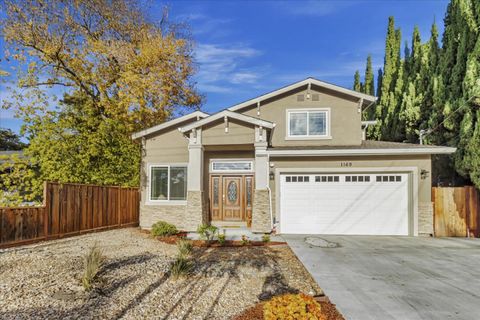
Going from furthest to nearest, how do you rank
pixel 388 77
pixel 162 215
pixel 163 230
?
pixel 388 77 → pixel 162 215 → pixel 163 230

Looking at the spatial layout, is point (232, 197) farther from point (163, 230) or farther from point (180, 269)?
point (180, 269)

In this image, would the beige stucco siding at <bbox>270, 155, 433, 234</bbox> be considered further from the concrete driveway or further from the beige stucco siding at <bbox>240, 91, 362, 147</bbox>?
the beige stucco siding at <bbox>240, 91, 362, 147</bbox>

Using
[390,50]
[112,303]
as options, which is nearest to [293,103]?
[112,303]

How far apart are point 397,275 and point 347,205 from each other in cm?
554

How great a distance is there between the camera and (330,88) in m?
13.4

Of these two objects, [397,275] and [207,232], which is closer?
[397,275]

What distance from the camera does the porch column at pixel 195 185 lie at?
39.8ft

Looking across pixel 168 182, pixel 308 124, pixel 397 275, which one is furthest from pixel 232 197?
pixel 397 275

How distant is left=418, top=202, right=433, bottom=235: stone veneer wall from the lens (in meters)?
11.6

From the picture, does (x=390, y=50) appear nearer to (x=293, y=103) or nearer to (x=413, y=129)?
(x=413, y=129)

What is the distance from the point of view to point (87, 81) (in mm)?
17016

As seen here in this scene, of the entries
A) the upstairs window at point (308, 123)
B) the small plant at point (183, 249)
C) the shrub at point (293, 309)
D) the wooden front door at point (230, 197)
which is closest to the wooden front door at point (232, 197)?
the wooden front door at point (230, 197)

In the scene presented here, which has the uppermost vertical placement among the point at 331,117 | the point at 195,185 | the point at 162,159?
the point at 331,117

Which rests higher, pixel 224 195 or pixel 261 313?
pixel 224 195
